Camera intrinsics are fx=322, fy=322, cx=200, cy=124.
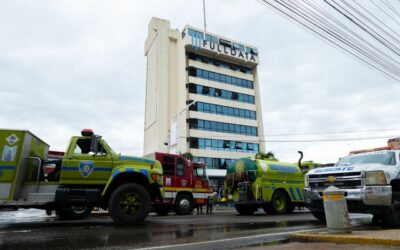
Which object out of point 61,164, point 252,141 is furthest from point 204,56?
point 61,164

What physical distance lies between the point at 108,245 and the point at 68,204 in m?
3.79

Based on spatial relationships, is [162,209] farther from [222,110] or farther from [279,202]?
[222,110]

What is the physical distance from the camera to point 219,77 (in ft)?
188

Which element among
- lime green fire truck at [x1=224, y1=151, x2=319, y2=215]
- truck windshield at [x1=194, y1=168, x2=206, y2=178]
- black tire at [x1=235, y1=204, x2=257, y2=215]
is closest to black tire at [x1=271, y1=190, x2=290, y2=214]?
lime green fire truck at [x1=224, y1=151, x2=319, y2=215]

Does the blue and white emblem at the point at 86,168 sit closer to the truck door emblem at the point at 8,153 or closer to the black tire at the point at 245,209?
the truck door emblem at the point at 8,153

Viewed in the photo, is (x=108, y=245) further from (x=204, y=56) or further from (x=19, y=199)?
(x=204, y=56)

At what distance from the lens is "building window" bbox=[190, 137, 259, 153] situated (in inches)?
2024

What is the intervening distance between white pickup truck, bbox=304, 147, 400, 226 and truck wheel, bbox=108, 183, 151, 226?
4.76 metres

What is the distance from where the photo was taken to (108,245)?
559 cm

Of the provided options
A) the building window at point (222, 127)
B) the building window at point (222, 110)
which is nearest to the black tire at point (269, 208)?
the building window at point (222, 127)

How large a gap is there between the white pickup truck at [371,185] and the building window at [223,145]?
138 ft

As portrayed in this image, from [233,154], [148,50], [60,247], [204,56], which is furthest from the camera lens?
[148,50]

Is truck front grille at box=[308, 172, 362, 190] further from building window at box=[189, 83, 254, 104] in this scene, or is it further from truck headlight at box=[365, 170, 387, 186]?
building window at box=[189, 83, 254, 104]

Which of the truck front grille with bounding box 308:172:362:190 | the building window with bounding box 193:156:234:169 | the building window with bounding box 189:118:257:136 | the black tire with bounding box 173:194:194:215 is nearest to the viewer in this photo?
the truck front grille with bounding box 308:172:362:190
